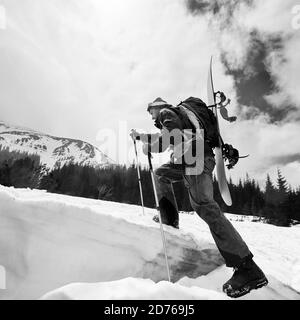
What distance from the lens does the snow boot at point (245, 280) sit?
106 inches

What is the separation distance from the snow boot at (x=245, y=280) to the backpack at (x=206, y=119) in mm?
1481

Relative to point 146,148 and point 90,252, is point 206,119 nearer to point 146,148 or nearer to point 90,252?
point 146,148

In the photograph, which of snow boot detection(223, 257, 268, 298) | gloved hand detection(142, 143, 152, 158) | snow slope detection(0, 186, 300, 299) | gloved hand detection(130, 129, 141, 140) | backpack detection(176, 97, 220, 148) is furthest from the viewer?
gloved hand detection(130, 129, 141, 140)

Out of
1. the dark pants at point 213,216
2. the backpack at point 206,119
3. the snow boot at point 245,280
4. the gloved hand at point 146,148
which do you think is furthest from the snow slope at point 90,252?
the backpack at point 206,119

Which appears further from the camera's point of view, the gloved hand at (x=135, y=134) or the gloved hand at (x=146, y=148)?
the gloved hand at (x=135, y=134)

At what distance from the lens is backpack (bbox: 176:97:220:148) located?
3.53 m

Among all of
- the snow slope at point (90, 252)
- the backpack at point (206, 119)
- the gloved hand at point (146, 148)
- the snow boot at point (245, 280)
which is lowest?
the snow boot at point (245, 280)

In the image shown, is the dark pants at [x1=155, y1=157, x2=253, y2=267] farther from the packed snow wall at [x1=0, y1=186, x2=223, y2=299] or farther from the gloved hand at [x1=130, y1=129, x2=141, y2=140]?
the packed snow wall at [x1=0, y1=186, x2=223, y2=299]

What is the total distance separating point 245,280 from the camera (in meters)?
2.71

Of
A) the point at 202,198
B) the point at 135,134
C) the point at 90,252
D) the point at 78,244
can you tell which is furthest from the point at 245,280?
the point at 135,134

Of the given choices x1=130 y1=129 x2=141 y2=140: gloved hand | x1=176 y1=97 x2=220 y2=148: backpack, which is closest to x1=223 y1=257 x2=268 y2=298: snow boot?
x1=176 y1=97 x2=220 y2=148: backpack

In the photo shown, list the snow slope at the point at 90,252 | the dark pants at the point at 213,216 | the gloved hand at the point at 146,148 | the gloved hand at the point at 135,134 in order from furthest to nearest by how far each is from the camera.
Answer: the gloved hand at the point at 135,134 → the gloved hand at the point at 146,148 → the snow slope at the point at 90,252 → the dark pants at the point at 213,216

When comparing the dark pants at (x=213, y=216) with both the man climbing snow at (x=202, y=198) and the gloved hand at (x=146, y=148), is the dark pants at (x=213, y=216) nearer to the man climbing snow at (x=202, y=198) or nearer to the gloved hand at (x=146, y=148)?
the man climbing snow at (x=202, y=198)

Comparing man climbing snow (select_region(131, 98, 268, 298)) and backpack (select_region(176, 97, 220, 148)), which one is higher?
backpack (select_region(176, 97, 220, 148))
